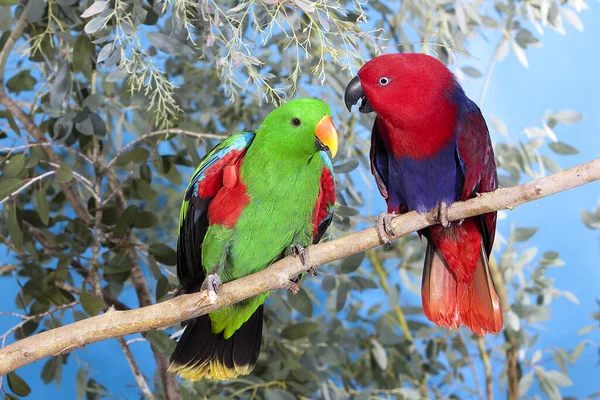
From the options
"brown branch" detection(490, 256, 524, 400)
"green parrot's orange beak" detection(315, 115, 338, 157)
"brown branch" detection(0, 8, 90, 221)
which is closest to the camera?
"green parrot's orange beak" detection(315, 115, 338, 157)

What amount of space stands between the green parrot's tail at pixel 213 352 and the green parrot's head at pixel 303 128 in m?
0.44

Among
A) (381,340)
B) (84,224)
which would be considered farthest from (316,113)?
(381,340)

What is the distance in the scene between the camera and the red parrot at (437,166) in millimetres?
1249

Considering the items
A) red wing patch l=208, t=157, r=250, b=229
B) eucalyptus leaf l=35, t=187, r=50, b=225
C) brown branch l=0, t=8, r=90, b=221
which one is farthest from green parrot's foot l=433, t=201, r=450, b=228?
brown branch l=0, t=8, r=90, b=221

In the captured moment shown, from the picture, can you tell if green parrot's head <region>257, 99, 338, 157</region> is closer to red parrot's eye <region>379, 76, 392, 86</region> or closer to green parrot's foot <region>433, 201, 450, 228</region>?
red parrot's eye <region>379, 76, 392, 86</region>

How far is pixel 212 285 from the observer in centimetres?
129

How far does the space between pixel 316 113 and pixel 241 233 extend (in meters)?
0.30

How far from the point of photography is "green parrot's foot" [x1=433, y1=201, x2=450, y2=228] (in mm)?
1248

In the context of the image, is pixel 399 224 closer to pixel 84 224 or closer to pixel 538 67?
pixel 84 224

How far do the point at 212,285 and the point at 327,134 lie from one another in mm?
354

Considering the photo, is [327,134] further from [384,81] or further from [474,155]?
[474,155]

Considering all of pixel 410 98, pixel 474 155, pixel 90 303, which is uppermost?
pixel 410 98

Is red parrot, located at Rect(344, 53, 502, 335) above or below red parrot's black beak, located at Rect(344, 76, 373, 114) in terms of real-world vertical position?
below

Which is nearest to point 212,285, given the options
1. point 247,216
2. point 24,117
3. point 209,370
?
point 247,216
